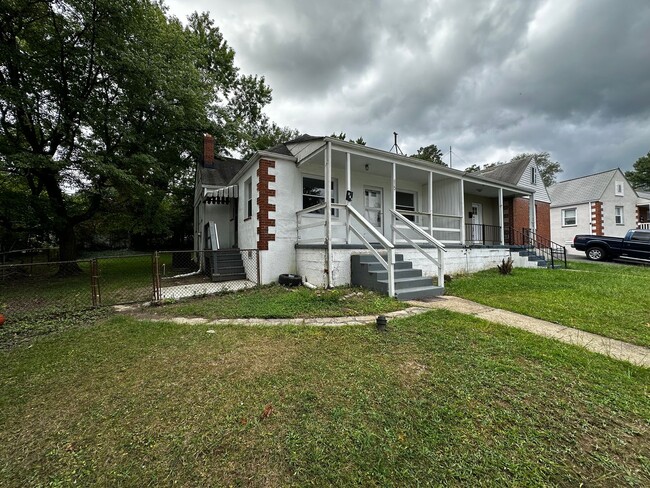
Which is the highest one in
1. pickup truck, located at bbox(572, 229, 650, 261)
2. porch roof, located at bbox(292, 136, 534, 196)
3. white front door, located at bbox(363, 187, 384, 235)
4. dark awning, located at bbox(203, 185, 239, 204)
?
porch roof, located at bbox(292, 136, 534, 196)

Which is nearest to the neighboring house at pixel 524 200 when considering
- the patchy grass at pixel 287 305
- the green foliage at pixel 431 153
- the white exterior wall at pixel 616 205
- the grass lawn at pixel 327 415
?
the white exterior wall at pixel 616 205

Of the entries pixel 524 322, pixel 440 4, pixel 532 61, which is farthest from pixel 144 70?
pixel 532 61

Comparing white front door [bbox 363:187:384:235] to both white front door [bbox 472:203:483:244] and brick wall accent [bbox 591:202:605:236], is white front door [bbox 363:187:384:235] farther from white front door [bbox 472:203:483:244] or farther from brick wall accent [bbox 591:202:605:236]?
brick wall accent [bbox 591:202:605:236]

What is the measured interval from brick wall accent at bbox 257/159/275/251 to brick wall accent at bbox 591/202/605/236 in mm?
22503

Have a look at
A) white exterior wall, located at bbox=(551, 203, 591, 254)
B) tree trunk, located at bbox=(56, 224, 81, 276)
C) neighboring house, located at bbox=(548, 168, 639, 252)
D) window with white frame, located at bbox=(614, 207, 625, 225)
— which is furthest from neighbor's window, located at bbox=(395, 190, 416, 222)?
window with white frame, located at bbox=(614, 207, 625, 225)

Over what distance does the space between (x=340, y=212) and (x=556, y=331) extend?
6.35 m

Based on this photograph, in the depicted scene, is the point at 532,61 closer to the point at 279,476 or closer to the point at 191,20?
the point at 279,476

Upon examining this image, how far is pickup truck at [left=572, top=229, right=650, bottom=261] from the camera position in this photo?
40.2 ft

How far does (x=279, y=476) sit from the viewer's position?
1.55 metres

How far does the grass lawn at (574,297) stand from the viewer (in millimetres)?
4094

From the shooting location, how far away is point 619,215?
19.9 metres

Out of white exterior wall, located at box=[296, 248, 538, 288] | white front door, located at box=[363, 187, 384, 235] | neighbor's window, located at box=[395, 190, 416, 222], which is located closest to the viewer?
white exterior wall, located at box=[296, 248, 538, 288]

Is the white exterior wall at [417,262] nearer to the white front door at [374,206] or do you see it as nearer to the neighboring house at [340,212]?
the neighboring house at [340,212]

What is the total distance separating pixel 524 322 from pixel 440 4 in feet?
32.2
